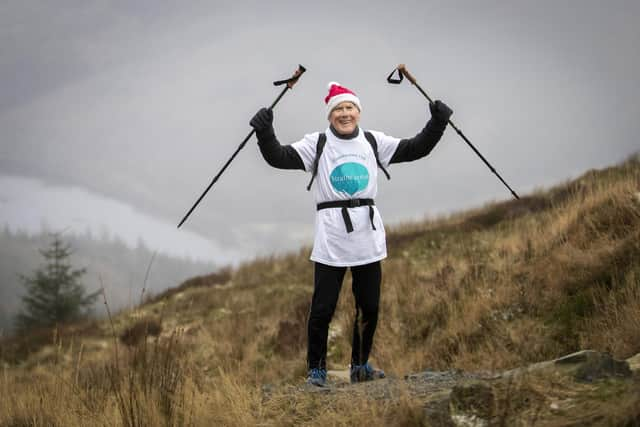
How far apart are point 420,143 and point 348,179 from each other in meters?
0.79

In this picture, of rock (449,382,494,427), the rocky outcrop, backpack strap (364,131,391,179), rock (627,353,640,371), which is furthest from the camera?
backpack strap (364,131,391,179)

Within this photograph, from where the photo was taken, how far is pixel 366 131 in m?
4.75

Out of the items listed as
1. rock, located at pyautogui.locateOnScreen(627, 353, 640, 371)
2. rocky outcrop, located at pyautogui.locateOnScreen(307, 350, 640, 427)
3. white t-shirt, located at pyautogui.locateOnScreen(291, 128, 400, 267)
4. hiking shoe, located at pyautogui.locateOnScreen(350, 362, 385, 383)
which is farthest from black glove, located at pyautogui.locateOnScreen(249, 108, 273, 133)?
rock, located at pyautogui.locateOnScreen(627, 353, 640, 371)

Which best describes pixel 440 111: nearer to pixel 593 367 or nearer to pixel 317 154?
pixel 317 154

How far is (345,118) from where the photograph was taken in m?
4.61

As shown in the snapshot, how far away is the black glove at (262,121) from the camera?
4.39 meters

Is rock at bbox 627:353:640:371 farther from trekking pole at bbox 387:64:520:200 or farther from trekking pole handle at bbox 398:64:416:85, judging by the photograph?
trekking pole handle at bbox 398:64:416:85

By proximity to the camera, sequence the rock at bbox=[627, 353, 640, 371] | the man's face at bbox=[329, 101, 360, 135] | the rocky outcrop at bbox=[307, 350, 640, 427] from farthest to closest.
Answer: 1. the man's face at bbox=[329, 101, 360, 135]
2. the rock at bbox=[627, 353, 640, 371]
3. the rocky outcrop at bbox=[307, 350, 640, 427]

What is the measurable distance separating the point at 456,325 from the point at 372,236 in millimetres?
2267

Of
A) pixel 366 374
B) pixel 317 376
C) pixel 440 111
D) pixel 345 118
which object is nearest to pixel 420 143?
pixel 440 111

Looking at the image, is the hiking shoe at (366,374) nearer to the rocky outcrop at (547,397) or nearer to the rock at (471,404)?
the rocky outcrop at (547,397)

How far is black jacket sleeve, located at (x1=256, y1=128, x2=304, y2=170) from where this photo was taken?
4.45 m

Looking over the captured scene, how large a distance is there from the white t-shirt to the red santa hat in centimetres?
25

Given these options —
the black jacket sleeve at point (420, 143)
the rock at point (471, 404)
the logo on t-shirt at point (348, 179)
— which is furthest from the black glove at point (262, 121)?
the rock at point (471, 404)
